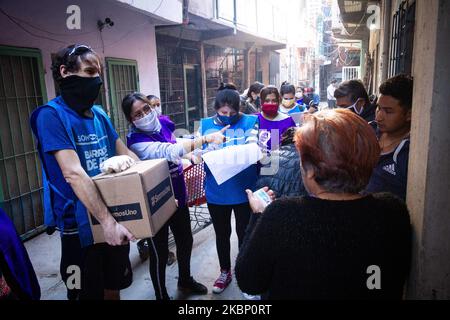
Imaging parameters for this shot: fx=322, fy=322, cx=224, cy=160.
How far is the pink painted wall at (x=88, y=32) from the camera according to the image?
413cm

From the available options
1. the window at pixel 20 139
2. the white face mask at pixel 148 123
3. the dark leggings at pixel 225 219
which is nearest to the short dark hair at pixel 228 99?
the white face mask at pixel 148 123

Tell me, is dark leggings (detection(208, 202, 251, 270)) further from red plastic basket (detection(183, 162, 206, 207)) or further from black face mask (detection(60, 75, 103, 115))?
black face mask (detection(60, 75, 103, 115))

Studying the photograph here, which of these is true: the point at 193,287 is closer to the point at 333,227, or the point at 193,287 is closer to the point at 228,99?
the point at 228,99

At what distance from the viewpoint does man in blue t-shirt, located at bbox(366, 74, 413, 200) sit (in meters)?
1.88

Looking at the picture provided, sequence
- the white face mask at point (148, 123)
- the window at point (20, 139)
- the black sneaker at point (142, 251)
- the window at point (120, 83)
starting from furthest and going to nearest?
the window at point (120, 83), the window at point (20, 139), the black sneaker at point (142, 251), the white face mask at point (148, 123)

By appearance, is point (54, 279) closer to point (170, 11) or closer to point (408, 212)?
point (408, 212)

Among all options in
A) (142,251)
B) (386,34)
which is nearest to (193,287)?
(142,251)

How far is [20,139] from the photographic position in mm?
4172

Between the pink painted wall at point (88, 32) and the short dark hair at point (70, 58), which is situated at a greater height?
the pink painted wall at point (88, 32)

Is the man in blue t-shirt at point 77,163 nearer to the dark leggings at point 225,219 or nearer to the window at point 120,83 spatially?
the dark leggings at point 225,219

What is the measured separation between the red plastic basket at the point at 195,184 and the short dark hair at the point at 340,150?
244 cm
